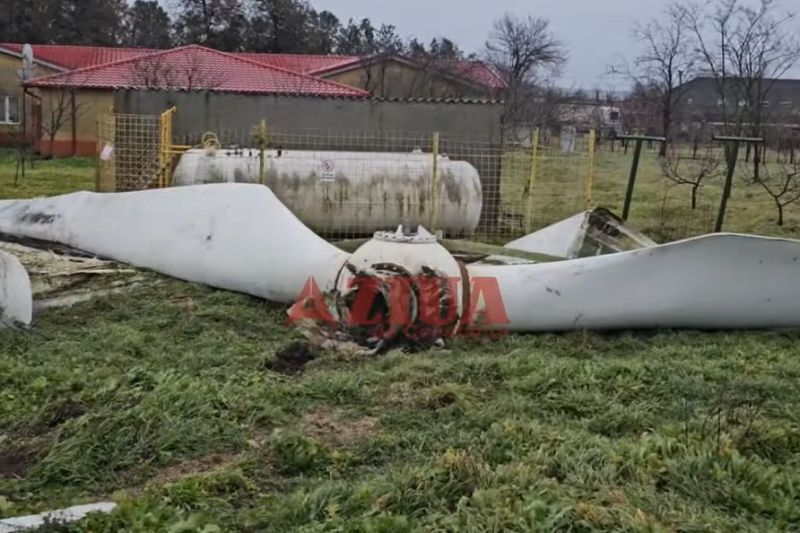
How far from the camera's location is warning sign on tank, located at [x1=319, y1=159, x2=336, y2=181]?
9859mm

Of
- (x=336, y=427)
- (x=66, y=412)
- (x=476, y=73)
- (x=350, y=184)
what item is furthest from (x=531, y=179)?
(x=476, y=73)

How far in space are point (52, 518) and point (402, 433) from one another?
1.53m

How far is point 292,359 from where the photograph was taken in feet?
17.4

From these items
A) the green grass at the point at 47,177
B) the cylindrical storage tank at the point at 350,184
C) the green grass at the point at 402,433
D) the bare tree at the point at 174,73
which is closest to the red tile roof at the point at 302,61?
the bare tree at the point at 174,73

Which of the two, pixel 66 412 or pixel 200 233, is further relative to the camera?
pixel 200 233

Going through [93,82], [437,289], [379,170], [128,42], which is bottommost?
[437,289]

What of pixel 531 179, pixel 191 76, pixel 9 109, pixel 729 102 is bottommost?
pixel 531 179

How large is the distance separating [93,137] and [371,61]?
30.6 ft

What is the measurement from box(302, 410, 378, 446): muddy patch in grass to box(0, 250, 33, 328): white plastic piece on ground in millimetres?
2526

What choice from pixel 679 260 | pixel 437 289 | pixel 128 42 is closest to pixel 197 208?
pixel 437 289

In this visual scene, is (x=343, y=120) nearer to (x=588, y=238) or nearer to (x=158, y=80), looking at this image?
(x=588, y=238)

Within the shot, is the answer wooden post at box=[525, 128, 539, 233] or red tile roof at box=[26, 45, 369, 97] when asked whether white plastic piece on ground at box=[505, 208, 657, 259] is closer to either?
wooden post at box=[525, 128, 539, 233]

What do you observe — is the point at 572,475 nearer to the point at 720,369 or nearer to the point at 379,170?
the point at 720,369

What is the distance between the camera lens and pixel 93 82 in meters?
22.9
